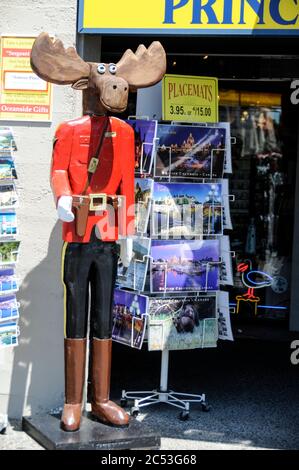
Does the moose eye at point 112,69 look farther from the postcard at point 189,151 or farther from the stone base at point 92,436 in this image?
the stone base at point 92,436

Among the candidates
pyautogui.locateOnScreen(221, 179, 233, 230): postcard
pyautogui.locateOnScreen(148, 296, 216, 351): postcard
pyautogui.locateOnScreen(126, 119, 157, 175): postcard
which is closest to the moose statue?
pyautogui.locateOnScreen(126, 119, 157, 175): postcard

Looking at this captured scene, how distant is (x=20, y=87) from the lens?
470 centimetres

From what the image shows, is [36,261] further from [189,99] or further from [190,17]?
[190,17]

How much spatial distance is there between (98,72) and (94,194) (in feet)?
2.18

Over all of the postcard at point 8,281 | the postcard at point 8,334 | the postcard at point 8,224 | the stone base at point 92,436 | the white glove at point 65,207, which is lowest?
the stone base at point 92,436

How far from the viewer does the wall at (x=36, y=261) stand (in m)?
4.70

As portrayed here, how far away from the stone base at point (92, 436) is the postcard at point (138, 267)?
94cm

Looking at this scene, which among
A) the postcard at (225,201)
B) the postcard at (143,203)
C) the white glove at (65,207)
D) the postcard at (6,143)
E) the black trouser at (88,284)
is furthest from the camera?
the postcard at (225,201)

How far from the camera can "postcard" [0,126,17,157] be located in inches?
175

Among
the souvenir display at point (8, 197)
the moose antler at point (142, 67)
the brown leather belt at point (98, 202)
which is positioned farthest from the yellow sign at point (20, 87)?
the brown leather belt at point (98, 202)

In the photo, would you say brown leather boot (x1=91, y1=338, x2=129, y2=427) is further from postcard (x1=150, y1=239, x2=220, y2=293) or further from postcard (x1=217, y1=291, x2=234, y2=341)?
postcard (x1=217, y1=291, x2=234, y2=341)

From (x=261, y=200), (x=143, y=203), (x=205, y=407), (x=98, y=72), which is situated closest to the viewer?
(x=98, y=72)

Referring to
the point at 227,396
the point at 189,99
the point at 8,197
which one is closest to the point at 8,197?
the point at 8,197

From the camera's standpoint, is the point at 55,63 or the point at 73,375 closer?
the point at 55,63
